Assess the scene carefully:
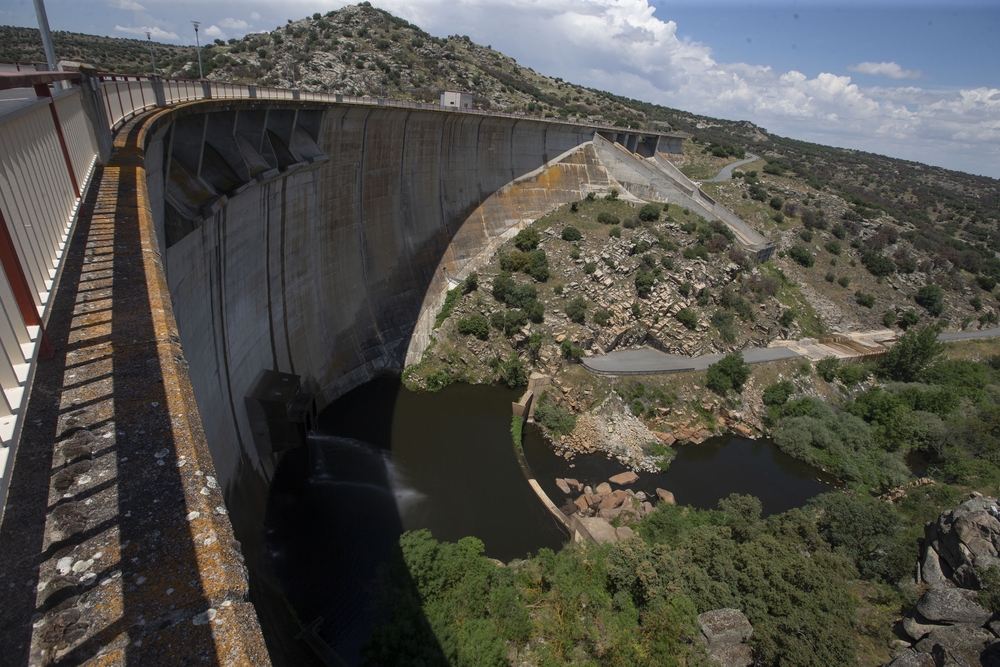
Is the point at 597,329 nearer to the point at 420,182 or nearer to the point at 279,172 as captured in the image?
the point at 420,182

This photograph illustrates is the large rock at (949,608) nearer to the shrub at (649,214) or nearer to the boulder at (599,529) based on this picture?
the boulder at (599,529)

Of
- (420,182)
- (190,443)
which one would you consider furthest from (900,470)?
(190,443)

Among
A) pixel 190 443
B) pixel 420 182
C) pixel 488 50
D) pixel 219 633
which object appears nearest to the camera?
pixel 219 633

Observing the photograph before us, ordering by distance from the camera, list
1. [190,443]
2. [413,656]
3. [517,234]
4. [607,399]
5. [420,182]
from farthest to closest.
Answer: [517,234] → [420,182] → [607,399] → [413,656] → [190,443]

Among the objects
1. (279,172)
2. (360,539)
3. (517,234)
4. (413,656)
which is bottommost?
(360,539)

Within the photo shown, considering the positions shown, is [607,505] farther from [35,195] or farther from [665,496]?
[35,195]

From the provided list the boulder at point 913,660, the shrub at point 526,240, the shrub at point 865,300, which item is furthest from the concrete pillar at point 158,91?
the shrub at point 865,300
